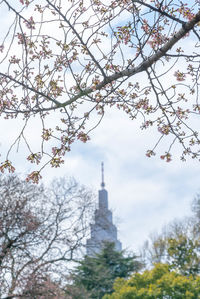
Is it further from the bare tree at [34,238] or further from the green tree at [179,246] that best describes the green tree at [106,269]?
the bare tree at [34,238]

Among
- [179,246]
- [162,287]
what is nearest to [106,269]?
[179,246]

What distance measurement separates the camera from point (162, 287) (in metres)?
11.1

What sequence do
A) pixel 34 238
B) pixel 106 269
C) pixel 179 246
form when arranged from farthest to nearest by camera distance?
1. pixel 106 269
2. pixel 179 246
3. pixel 34 238

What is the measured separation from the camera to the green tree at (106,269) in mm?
15414

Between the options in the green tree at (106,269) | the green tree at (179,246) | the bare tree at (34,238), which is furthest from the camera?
the green tree at (106,269)

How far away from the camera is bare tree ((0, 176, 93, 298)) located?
979cm

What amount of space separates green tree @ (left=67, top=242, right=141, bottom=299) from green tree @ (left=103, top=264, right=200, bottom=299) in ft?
11.7

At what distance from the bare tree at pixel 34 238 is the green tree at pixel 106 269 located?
331 cm

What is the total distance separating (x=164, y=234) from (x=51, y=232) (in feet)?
38.5

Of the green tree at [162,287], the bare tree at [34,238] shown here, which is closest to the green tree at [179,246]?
the green tree at [162,287]

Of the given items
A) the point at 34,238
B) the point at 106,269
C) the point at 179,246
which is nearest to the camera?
the point at 34,238

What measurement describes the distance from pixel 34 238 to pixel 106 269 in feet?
20.8

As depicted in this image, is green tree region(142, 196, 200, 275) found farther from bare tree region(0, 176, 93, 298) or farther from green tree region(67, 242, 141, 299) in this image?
bare tree region(0, 176, 93, 298)

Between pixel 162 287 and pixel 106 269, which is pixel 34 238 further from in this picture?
pixel 106 269
